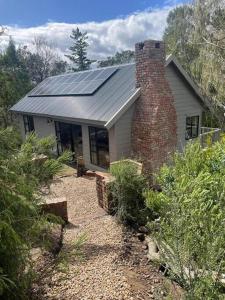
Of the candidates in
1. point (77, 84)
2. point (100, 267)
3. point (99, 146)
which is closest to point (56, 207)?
point (100, 267)

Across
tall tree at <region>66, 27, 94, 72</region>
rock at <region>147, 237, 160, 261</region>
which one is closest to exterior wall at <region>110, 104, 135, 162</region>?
rock at <region>147, 237, 160, 261</region>

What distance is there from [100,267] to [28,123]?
14655mm

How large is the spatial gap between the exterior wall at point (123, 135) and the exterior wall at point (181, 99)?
2436 millimetres

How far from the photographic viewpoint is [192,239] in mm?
3207

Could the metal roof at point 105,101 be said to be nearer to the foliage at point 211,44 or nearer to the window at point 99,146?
the window at point 99,146

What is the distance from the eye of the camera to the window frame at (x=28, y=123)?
1745 centimetres

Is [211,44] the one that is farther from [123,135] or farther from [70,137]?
[70,137]

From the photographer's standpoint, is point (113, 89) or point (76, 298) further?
point (113, 89)

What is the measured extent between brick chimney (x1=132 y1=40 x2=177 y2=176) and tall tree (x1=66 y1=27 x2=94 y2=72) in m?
34.8

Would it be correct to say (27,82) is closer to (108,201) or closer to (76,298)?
(108,201)

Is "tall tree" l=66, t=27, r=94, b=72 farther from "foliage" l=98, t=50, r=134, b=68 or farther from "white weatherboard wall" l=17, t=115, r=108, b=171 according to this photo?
"white weatherboard wall" l=17, t=115, r=108, b=171

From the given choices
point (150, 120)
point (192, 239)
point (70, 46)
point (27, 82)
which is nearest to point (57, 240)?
point (192, 239)

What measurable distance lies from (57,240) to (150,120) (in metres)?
5.68

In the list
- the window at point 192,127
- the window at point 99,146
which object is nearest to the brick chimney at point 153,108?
the window at point 99,146
